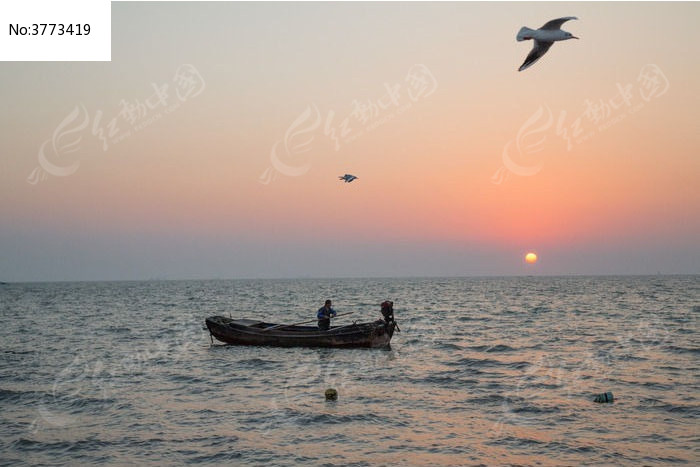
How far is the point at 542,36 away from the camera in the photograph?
1228 centimetres

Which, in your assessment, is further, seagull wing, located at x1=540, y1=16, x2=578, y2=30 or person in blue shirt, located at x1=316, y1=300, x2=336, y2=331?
person in blue shirt, located at x1=316, y1=300, x2=336, y2=331

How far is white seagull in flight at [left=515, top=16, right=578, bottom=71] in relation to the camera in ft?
39.8

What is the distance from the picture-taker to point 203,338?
3606cm

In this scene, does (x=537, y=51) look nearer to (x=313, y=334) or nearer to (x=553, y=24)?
(x=553, y=24)

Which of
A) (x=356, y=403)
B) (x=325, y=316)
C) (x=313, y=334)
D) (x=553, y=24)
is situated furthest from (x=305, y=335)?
(x=553, y=24)

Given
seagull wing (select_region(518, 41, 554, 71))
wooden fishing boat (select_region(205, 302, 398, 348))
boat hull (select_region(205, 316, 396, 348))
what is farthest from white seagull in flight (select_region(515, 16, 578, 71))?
boat hull (select_region(205, 316, 396, 348))

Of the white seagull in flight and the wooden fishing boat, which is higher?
the white seagull in flight

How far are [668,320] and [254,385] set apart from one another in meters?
37.4

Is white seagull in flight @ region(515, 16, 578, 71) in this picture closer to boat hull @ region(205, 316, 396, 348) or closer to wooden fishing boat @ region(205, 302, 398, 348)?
wooden fishing boat @ region(205, 302, 398, 348)

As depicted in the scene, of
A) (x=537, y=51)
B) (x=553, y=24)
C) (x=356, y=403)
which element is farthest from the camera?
(x=356, y=403)

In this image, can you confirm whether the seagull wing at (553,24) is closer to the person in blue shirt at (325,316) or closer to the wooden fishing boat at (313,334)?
the wooden fishing boat at (313,334)

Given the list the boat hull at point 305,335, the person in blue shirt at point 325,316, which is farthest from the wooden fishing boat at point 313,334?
the person in blue shirt at point 325,316

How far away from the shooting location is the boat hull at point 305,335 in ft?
95.1

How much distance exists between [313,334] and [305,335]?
399 millimetres
